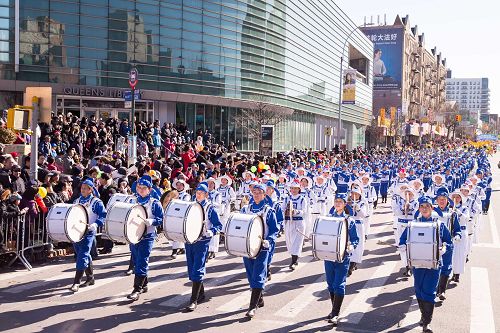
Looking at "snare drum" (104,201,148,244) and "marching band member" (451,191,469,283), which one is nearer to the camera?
"snare drum" (104,201,148,244)

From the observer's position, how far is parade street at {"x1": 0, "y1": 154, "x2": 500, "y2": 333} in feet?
28.2

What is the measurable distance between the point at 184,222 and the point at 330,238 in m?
2.29

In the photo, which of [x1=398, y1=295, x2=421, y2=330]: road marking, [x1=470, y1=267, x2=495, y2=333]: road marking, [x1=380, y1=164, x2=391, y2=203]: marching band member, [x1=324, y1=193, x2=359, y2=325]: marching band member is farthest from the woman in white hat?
[x1=380, y1=164, x2=391, y2=203]: marching band member

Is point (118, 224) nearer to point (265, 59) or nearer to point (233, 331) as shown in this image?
point (233, 331)

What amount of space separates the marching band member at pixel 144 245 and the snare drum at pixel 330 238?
2.87 m

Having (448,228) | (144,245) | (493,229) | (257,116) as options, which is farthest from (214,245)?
(257,116)

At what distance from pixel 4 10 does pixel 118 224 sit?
25664 millimetres

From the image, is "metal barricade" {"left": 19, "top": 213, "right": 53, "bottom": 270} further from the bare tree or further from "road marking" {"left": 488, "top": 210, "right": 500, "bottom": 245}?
the bare tree

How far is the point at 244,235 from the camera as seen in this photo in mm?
8750

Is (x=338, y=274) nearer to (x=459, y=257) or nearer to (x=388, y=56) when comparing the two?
(x=459, y=257)

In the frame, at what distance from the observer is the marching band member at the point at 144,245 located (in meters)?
9.94

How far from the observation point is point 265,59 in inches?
1805

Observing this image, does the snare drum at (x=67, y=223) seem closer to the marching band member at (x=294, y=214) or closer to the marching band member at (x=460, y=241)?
the marching band member at (x=294, y=214)

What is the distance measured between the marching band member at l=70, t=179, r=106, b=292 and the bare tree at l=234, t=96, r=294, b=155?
28.2m
